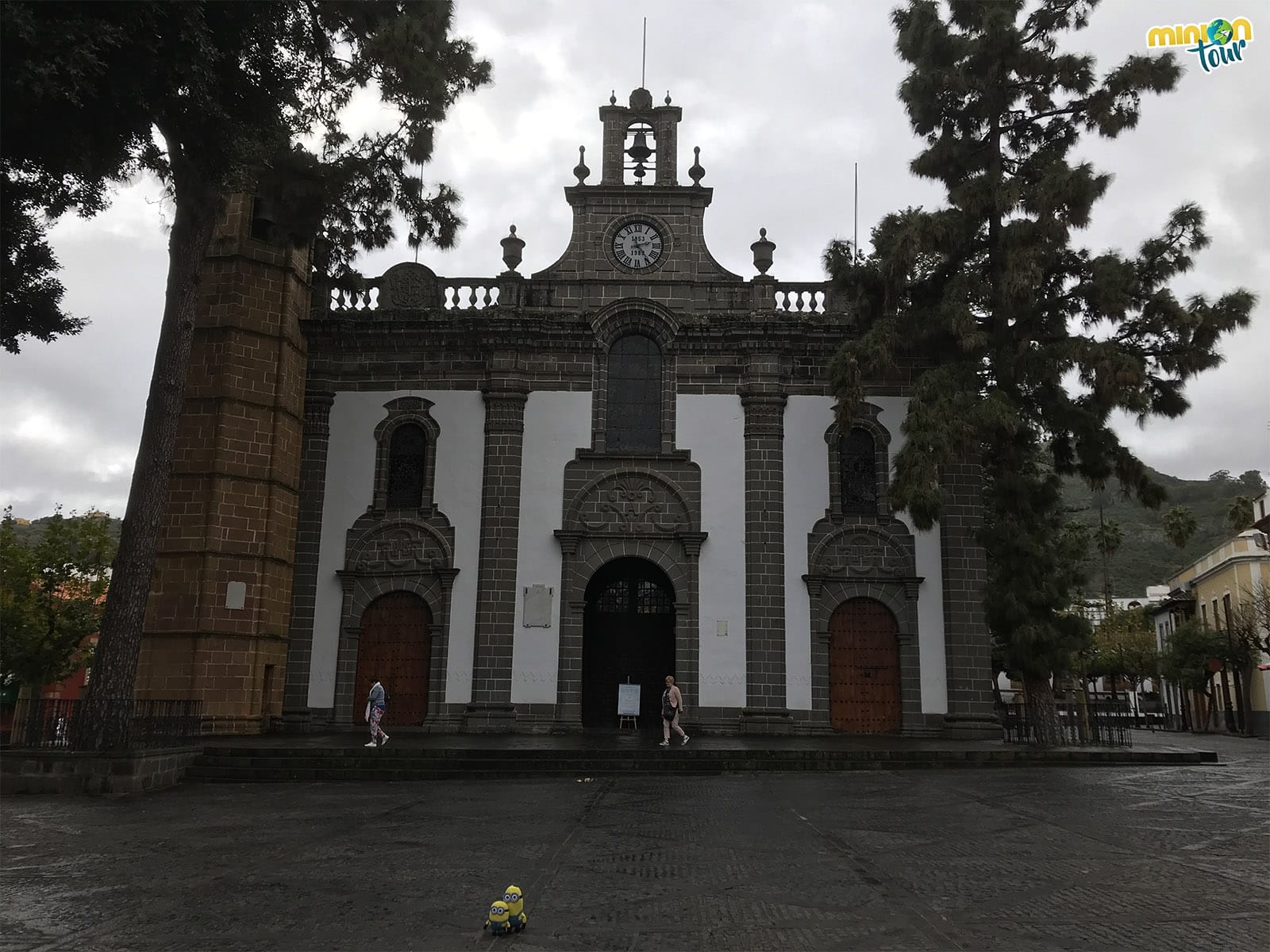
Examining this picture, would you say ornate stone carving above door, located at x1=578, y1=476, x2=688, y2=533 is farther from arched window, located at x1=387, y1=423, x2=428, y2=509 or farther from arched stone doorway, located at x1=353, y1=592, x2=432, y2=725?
arched stone doorway, located at x1=353, y1=592, x2=432, y2=725

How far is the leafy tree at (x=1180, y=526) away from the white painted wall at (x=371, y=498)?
1576 inches

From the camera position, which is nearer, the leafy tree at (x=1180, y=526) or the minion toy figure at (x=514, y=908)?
the minion toy figure at (x=514, y=908)

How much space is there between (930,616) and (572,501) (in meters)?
8.00

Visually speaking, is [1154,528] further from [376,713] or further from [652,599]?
[376,713]

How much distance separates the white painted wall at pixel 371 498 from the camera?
21422 millimetres

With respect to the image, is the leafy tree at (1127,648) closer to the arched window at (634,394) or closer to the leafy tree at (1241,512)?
the leafy tree at (1241,512)

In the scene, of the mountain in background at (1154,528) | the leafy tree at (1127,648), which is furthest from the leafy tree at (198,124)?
the mountain in background at (1154,528)

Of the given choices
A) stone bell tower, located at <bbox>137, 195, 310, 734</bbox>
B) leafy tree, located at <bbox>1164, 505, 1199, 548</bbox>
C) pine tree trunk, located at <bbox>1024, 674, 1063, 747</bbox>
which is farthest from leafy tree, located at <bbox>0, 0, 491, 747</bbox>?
leafy tree, located at <bbox>1164, 505, 1199, 548</bbox>

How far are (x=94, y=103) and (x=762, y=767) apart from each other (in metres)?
12.9

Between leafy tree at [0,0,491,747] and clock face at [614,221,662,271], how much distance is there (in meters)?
5.07

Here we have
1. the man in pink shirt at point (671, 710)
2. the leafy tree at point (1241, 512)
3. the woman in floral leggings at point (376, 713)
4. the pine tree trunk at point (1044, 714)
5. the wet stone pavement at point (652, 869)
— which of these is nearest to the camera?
the wet stone pavement at point (652, 869)

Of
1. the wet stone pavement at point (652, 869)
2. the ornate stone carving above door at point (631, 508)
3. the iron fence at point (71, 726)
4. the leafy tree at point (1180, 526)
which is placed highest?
the leafy tree at point (1180, 526)

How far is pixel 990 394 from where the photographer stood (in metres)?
18.4

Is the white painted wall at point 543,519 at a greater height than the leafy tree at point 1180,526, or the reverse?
the leafy tree at point 1180,526
